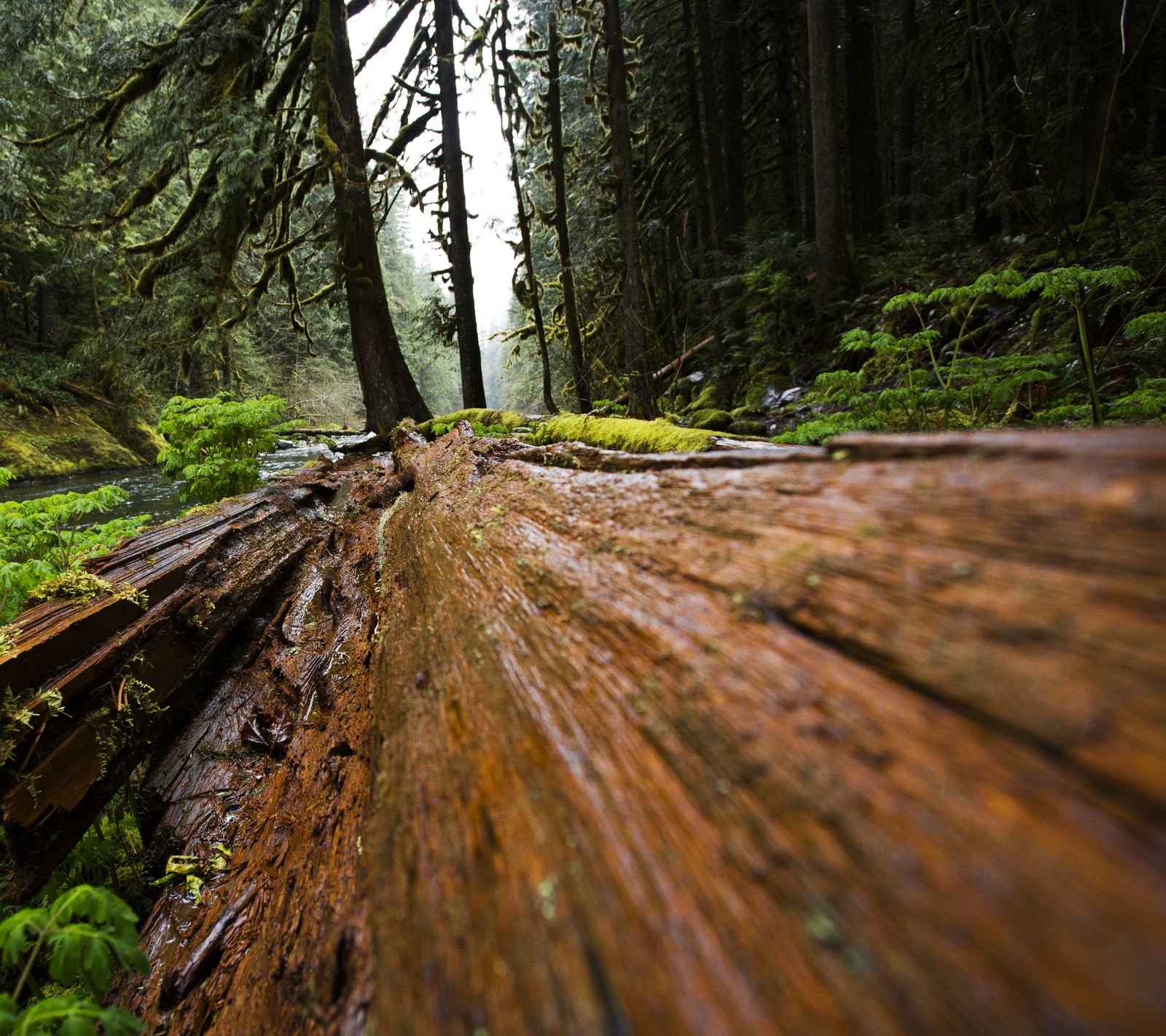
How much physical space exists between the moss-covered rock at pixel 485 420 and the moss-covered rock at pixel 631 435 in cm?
191

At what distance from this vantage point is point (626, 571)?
899 mm

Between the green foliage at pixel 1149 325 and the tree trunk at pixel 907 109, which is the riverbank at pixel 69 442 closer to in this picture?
the green foliage at pixel 1149 325

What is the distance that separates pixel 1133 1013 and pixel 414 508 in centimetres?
267

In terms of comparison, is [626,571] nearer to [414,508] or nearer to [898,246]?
[414,508]

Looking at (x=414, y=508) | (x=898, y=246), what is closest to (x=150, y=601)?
(x=414, y=508)

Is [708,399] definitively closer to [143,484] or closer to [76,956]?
[76,956]

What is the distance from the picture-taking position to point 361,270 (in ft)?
24.5

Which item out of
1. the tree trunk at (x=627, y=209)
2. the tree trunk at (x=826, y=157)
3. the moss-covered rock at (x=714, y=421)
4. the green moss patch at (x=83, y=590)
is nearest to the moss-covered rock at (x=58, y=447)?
the tree trunk at (x=627, y=209)

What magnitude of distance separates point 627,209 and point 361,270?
3942mm

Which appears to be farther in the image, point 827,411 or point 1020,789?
point 827,411

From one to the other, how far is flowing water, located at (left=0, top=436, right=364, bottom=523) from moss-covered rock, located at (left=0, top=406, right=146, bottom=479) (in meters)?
0.30

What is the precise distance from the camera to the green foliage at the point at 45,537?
2.33m

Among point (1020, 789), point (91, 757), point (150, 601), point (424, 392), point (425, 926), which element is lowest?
point (91, 757)

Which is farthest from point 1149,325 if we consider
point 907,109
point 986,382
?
point 907,109
